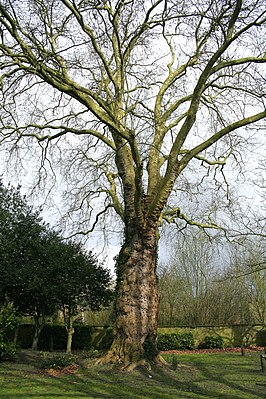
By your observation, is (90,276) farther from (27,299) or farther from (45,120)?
(45,120)

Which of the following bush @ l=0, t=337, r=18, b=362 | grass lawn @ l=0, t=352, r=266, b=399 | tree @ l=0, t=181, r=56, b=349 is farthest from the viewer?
tree @ l=0, t=181, r=56, b=349

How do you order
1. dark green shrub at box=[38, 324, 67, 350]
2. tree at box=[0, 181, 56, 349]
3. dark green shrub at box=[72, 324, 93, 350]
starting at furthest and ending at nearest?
1. dark green shrub at box=[72, 324, 93, 350]
2. dark green shrub at box=[38, 324, 67, 350]
3. tree at box=[0, 181, 56, 349]

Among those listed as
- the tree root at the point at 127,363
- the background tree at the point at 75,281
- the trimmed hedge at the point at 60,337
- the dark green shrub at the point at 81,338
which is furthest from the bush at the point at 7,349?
the dark green shrub at the point at 81,338

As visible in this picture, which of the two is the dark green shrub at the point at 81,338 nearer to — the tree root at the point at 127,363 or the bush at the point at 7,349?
the bush at the point at 7,349

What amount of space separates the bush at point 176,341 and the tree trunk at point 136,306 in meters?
8.59

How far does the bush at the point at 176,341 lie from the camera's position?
1881 cm

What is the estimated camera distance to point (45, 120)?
1206 cm

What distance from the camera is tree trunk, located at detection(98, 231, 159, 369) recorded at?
10250 mm

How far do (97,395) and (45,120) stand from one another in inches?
296

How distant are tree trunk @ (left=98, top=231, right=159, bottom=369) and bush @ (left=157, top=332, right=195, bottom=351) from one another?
8587 mm

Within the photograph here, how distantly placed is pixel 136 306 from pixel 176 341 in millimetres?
9242

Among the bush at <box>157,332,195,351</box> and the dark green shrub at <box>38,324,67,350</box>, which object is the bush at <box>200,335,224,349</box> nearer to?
the bush at <box>157,332,195,351</box>

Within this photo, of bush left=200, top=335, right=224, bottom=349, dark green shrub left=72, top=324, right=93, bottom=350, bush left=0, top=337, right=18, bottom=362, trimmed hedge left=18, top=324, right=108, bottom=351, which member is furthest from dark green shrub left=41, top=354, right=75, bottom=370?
bush left=200, top=335, right=224, bottom=349

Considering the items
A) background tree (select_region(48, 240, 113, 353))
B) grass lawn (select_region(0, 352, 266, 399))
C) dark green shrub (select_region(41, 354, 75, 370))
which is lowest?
grass lawn (select_region(0, 352, 266, 399))
